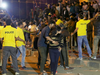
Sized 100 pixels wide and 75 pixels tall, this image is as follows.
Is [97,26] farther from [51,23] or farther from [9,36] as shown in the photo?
[9,36]

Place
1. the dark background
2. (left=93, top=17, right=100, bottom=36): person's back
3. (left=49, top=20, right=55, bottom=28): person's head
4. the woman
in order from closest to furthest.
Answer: the woman
(left=49, top=20, right=55, bottom=28): person's head
(left=93, top=17, right=100, bottom=36): person's back
the dark background

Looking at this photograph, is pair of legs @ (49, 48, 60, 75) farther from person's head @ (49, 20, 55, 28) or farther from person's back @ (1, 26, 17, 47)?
person's back @ (1, 26, 17, 47)

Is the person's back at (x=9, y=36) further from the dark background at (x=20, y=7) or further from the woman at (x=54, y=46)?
the dark background at (x=20, y=7)

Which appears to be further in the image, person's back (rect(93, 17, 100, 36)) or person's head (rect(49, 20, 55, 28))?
person's back (rect(93, 17, 100, 36))

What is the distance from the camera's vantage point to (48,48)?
6480 millimetres

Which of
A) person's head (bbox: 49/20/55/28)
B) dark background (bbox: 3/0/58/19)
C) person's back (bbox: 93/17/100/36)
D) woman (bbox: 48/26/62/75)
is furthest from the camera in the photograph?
dark background (bbox: 3/0/58/19)

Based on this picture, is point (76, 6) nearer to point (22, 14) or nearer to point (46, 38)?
point (46, 38)

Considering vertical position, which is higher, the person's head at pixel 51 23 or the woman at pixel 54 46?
the person's head at pixel 51 23

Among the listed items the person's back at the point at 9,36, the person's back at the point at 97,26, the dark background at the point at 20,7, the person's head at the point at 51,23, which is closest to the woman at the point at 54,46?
the person's head at the point at 51,23

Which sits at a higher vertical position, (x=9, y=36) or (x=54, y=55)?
(x=9, y=36)

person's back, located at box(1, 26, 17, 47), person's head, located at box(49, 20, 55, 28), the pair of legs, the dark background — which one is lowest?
the pair of legs

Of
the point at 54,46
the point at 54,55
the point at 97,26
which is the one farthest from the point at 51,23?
the point at 97,26

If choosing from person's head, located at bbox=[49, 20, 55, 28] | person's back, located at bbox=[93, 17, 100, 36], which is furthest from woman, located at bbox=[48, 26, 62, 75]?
person's back, located at bbox=[93, 17, 100, 36]

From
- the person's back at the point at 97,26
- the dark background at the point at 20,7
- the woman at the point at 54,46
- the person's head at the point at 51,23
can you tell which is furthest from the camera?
the dark background at the point at 20,7
